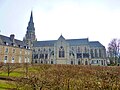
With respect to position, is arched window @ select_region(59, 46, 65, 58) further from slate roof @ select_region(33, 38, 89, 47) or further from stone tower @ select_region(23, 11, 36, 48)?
stone tower @ select_region(23, 11, 36, 48)

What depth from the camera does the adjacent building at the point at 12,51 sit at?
4572 cm

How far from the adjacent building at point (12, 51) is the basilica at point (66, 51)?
438 inches

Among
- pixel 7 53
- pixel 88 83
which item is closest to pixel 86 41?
pixel 7 53

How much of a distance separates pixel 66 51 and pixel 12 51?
2099 centimetres

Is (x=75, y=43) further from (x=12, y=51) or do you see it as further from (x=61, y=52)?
(x=12, y=51)

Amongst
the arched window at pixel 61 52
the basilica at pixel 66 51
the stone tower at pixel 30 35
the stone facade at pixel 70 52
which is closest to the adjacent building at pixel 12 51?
the stone facade at pixel 70 52

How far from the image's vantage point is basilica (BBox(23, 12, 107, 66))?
59000mm

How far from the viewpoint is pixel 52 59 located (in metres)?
60.4

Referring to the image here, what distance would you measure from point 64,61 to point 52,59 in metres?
5.47

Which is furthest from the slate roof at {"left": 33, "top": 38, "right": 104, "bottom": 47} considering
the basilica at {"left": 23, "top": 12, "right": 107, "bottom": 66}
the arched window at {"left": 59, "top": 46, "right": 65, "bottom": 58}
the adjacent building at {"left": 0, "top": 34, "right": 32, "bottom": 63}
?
the adjacent building at {"left": 0, "top": 34, "right": 32, "bottom": 63}

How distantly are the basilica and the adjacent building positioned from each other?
11.1m

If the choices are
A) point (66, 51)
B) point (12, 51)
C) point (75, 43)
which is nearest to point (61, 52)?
point (66, 51)

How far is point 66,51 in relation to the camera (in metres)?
58.9

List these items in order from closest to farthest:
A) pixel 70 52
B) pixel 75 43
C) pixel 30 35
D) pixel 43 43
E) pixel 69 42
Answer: pixel 70 52 < pixel 75 43 < pixel 69 42 < pixel 43 43 < pixel 30 35
